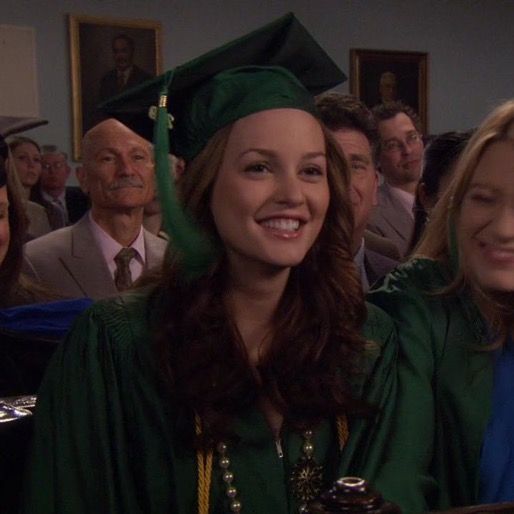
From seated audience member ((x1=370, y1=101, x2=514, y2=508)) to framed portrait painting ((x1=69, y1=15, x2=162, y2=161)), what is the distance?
24.9ft

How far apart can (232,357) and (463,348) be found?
1.75 feet

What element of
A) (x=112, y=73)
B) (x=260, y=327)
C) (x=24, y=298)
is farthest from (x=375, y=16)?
(x=260, y=327)

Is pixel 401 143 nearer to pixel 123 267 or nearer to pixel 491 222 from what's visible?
pixel 123 267

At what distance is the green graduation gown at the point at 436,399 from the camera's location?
222cm

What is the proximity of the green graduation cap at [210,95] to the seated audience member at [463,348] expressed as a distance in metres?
0.43

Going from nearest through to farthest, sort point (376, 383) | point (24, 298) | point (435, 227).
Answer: point (376, 383) → point (435, 227) → point (24, 298)

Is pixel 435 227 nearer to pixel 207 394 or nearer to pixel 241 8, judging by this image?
pixel 207 394

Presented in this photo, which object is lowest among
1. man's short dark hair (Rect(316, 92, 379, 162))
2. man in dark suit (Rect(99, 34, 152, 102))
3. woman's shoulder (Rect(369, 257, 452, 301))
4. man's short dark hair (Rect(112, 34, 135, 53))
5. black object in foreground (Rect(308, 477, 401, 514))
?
black object in foreground (Rect(308, 477, 401, 514))

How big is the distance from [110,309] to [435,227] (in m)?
0.82

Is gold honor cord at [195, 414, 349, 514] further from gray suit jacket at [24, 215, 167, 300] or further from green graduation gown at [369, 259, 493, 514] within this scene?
gray suit jacket at [24, 215, 167, 300]

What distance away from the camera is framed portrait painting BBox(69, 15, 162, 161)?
970cm

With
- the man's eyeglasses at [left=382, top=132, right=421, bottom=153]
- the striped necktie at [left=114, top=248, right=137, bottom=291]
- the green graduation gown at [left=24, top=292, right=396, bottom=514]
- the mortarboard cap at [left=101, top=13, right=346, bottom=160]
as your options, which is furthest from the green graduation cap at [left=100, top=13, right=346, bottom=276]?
the man's eyeglasses at [left=382, top=132, right=421, bottom=153]

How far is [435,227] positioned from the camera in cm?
256

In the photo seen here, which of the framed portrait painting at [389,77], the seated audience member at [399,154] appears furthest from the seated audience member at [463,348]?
the framed portrait painting at [389,77]
